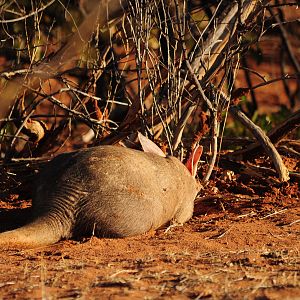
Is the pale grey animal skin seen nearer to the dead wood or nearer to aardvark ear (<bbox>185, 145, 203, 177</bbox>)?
aardvark ear (<bbox>185, 145, 203, 177</bbox>)

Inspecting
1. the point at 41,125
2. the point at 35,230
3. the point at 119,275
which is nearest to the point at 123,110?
the point at 41,125

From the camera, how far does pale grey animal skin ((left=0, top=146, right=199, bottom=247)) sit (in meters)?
5.89

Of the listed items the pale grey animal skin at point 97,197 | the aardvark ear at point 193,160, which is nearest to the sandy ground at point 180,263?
the pale grey animal skin at point 97,197

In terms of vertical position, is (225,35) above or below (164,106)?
above

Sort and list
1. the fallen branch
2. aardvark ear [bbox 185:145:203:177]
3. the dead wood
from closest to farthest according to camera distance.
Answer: aardvark ear [bbox 185:145:203:177]
the fallen branch
the dead wood

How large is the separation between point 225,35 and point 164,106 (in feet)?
3.16

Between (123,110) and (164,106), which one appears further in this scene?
(123,110)

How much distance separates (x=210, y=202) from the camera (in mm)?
7305

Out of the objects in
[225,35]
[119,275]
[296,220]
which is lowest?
[296,220]

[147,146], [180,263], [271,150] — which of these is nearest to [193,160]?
[147,146]

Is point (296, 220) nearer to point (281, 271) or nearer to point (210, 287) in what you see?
point (281, 271)

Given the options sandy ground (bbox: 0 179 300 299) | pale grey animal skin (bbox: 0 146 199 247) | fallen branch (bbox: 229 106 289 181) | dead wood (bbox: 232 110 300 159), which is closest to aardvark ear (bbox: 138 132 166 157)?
pale grey animal skin (bbox: 0 146 199 247)

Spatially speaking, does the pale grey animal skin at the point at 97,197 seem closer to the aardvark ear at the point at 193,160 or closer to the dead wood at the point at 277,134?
the aardvark ear at the point at 193,160

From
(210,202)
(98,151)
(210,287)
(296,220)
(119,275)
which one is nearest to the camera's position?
(210,287)
